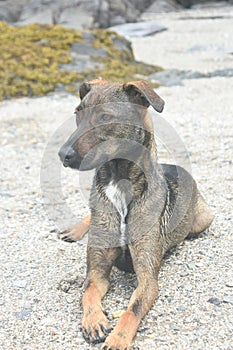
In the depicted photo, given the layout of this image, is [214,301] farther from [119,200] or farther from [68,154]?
[68,154]

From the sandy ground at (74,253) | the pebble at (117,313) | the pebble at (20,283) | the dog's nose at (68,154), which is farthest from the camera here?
the pebble at (20,283)

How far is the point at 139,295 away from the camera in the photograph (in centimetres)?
435

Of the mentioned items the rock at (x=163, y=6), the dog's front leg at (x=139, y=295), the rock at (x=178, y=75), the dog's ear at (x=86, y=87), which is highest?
the dog's ear at (x=86, y=87)

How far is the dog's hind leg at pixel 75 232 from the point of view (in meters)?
5.96

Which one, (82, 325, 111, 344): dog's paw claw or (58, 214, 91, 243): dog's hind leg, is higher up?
(82, 325, 111, 344): dog's paw claw

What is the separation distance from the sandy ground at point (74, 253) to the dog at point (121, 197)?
17 centimetres

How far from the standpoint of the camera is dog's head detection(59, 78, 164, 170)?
4.16m

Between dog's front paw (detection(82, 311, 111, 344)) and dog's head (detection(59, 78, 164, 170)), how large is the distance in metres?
1.07

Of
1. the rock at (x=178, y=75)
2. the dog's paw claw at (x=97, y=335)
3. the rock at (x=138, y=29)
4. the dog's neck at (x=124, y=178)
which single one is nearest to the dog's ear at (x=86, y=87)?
the dog's neck at (x=124, y=178)

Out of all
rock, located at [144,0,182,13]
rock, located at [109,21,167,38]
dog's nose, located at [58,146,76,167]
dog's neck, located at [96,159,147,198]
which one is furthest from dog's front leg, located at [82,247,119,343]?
rock, located at [144,0,182,13]

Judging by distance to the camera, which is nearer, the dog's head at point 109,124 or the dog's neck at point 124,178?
the dog's head at point 109,124

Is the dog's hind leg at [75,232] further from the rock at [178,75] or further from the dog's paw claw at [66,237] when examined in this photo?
the rock at [178,75]

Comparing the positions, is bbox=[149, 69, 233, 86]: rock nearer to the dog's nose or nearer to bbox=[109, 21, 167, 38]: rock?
bbox=[109, 21, 167, 38]: rock

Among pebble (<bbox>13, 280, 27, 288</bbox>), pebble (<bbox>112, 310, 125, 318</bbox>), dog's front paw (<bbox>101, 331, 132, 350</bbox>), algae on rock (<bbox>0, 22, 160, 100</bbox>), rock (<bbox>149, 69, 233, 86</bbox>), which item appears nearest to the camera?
dog's front paw (<bbox>101, 331, 132, 350</bbox>)
